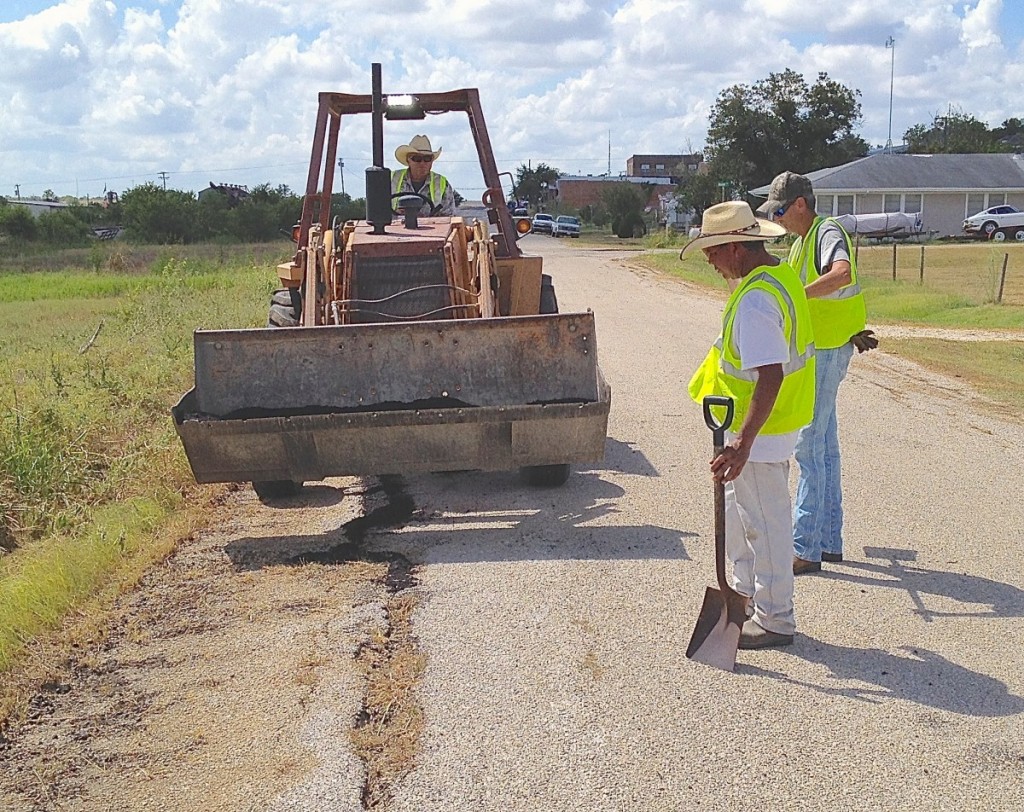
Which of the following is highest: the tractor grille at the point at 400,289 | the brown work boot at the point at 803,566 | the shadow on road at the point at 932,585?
the tractor grille at the point at 400,289

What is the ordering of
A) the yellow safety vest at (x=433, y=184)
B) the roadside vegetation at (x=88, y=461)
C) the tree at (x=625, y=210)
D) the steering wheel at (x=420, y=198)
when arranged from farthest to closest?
the tree at (x=625, y=210) → the yellow safety vest at (x=433, y=184) → the steering wheel at (x=420, y=198) → the roadside vegetation at (x=88, y=461)

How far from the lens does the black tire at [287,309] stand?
8.34m

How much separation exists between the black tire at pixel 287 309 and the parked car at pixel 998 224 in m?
47.0

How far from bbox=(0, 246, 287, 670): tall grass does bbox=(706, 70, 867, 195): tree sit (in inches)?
1766

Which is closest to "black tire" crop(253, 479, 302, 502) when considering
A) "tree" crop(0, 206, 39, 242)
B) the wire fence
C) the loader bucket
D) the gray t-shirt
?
the loader bucket

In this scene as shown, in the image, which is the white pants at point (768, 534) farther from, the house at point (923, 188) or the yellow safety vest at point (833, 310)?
the house at point (923, 188)

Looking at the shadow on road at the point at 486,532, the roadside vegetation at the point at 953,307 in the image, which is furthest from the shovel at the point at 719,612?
the roadside vegetation at the point at 953,307

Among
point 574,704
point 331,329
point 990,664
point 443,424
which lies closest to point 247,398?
point 331,329

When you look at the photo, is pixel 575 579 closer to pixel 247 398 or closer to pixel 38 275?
pixel 247 398

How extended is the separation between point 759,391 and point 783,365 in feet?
0.67

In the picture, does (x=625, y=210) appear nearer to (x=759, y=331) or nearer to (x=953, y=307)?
(x=953, y=307)

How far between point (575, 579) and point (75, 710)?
2236 millimetres

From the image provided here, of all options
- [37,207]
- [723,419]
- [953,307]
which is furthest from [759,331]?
[37,207]

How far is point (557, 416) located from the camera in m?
6.13
